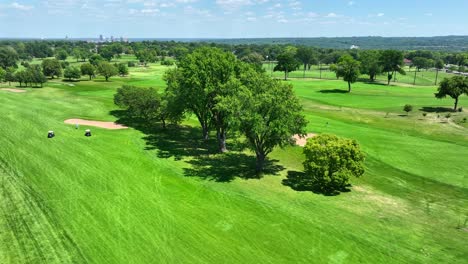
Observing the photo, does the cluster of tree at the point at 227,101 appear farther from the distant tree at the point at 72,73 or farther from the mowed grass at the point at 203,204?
the distant tree at the point at 72,73

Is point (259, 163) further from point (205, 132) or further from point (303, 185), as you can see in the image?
point (205, 132)

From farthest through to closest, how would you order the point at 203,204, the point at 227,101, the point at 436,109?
the point at 436,109 → the point at 227,101 → the point at 203,204

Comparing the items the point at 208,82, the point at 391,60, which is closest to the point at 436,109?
the point at 208,82

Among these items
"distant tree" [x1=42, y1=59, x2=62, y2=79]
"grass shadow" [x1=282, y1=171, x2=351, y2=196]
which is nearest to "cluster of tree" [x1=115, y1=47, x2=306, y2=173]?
"grass shadow" [x1=282, y1=171, x2=351, y2=196]

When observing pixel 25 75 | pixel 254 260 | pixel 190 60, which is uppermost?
pixel 190 60

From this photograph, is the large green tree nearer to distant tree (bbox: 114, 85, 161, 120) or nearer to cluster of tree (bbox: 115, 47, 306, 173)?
cluster of tree (bbox: 115, 47, 306, 173)

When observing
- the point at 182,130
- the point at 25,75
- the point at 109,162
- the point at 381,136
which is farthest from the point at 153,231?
the point at 25,75

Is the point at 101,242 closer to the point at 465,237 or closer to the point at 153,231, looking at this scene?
the point at 153,231
